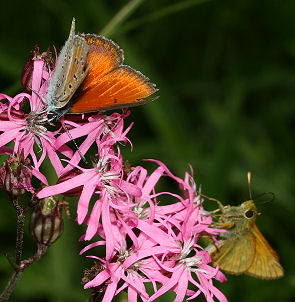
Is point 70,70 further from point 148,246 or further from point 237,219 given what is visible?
point 237,219

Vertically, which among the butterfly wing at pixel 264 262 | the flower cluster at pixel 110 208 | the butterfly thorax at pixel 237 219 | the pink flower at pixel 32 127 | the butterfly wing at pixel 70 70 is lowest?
the butterfly wing at pixel 264 262

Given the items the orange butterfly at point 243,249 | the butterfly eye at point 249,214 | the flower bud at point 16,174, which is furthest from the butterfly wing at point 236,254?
the flower bud at point 16,174

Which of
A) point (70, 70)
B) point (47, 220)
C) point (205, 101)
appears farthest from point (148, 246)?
point (205, 101)

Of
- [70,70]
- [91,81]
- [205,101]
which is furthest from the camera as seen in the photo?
[205,101]

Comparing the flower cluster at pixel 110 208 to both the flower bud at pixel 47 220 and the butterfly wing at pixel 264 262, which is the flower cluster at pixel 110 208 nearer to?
the flower bud at pixel 47 220

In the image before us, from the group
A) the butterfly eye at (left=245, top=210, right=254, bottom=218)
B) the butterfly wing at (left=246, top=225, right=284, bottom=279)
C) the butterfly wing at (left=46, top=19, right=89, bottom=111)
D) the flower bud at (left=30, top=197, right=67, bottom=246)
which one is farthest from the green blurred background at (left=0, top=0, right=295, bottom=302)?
the butterfly wing at (left=46, top=19, right=89, bottom=111)

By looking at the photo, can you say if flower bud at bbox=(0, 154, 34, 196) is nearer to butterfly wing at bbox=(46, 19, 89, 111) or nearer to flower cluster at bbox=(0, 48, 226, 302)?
flower cluster at bbox=(0, 48, 226, 302)
